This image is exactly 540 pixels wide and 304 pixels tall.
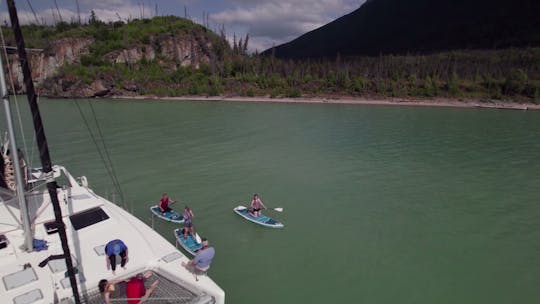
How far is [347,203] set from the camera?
22188 mm

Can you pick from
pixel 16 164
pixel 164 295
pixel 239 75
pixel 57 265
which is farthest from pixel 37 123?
pixel 239 75

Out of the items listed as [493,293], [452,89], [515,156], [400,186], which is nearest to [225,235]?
[493,293]

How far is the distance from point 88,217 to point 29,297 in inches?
177

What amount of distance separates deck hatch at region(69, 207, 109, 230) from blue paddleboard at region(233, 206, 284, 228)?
7.87m

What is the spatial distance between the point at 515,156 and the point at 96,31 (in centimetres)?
15738

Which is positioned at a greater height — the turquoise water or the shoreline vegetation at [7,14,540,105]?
the shoreline vegetation at [7,14,540,105]

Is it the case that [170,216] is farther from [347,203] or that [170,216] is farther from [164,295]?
[347,203]

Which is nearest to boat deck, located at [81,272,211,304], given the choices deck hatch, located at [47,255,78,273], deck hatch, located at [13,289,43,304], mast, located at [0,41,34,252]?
deck hatch, located at [13,289,43,304]

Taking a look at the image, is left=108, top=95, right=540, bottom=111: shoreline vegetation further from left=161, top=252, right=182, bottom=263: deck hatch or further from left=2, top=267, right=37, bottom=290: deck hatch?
left=2, top=267, right=37, bottom=290: deck hatch

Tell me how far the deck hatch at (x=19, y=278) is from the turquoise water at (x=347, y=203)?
6.44 metres

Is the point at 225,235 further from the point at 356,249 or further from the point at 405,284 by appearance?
the point at 405,284

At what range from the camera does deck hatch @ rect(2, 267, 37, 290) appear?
931cm

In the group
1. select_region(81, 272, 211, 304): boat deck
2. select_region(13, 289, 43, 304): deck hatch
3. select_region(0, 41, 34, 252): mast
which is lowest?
select_region(81, 272, 211, 304): boat deck

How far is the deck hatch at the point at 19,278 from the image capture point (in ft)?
30.5
